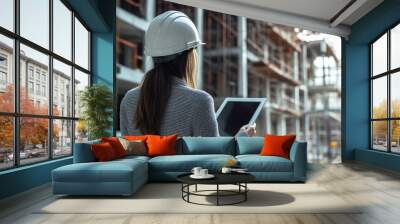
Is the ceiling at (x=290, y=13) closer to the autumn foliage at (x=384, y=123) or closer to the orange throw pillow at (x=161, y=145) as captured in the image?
the autumn foliage at (x=384, y=123)

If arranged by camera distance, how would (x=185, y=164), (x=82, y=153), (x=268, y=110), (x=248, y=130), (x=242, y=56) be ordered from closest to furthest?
(x=82, y=153) → (x=185, y=164) → (x=248, y=130) → (x=242, y=56) → (x=268, y=110)

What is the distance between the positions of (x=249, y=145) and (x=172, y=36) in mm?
1950

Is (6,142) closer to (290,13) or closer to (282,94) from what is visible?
(290,13)

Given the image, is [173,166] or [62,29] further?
[62,29]

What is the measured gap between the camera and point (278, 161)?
5.09 m

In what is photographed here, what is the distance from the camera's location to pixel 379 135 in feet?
26.0

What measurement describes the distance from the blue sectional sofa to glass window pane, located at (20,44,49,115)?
2.92ft

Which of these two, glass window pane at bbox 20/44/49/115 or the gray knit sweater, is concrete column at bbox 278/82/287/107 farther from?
glass window pane at bbox 20/44/49/115

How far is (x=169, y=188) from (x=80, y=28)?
398cm

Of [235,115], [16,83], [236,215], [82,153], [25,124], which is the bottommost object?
[236,215]

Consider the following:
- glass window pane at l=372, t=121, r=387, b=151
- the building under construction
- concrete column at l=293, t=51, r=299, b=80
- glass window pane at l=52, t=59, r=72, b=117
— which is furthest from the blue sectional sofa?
concrete column at l=293, t=51, r=299, b=80

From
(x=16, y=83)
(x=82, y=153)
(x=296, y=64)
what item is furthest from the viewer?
(x=296, y=64)

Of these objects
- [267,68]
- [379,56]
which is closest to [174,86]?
[379,56]

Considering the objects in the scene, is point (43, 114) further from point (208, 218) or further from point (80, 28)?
point (208, 218)
